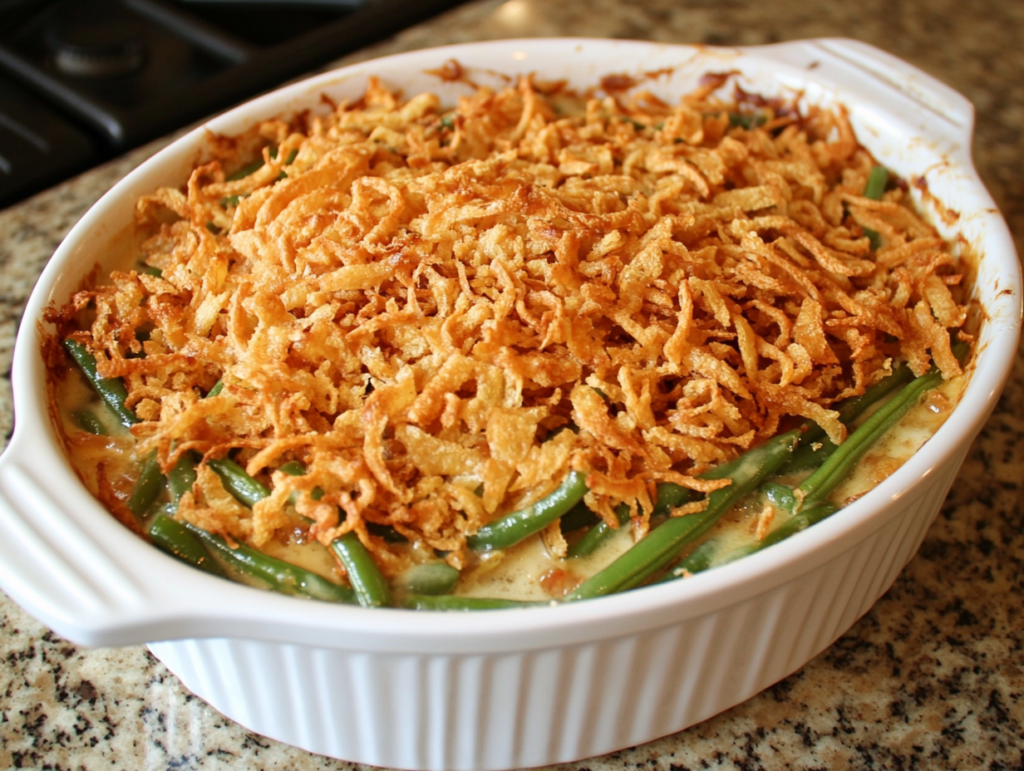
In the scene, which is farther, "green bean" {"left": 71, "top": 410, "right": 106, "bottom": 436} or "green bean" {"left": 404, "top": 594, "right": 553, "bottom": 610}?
"green bean" {"left": 71, "top": 410, "right": 106, "bottom": 436}

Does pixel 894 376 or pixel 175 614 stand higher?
pixel 175 614

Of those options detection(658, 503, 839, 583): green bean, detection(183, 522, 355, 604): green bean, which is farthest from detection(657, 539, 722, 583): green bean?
detection(183, 522, 355, 604): green bean

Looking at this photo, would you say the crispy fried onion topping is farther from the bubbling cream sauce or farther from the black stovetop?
the black stovetop

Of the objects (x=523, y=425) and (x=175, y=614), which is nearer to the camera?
(x=175, y=614)

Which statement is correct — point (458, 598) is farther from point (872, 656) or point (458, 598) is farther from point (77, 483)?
point (872, 656)

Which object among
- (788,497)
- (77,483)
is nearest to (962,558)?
(788,497)

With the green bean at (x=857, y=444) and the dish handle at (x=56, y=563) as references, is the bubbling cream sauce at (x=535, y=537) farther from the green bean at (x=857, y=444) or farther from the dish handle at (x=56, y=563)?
the dish handle at (x=56, y=563)

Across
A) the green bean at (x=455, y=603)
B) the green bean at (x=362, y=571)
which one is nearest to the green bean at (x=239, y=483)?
the green bean at (x=362, y=571)
